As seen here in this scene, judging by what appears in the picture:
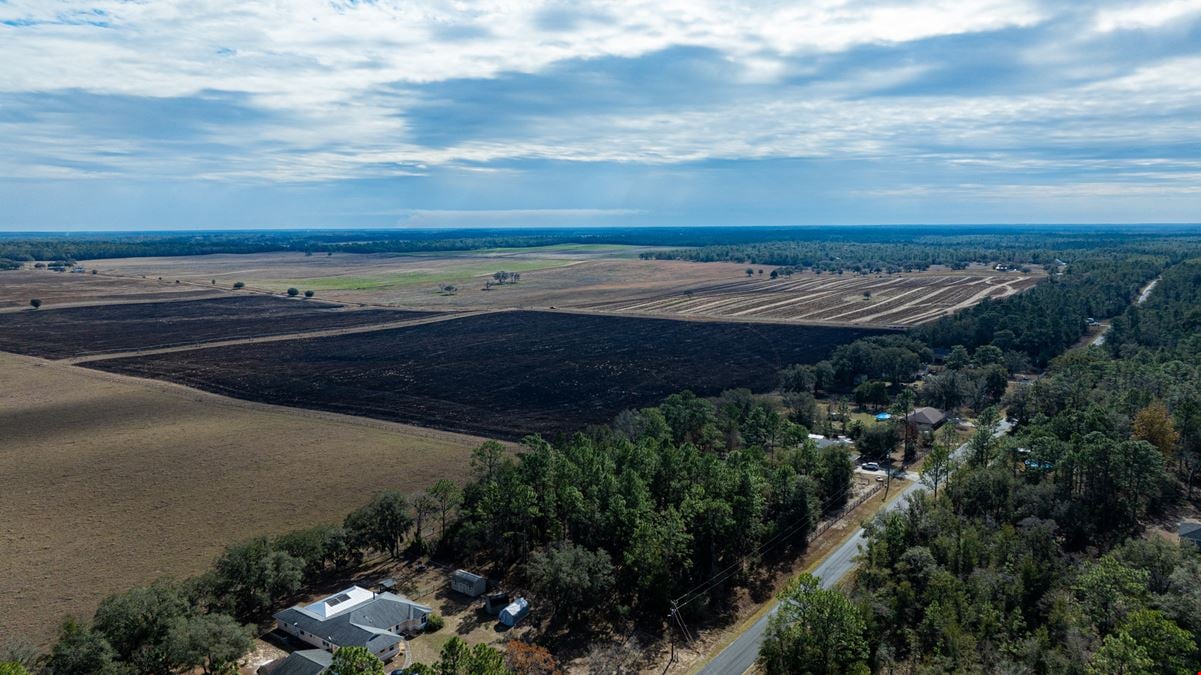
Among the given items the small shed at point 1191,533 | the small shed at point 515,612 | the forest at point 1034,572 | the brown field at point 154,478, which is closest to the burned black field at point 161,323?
the brown field at point 154,478

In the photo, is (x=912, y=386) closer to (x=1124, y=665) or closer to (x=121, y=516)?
(x=1124, y=665)

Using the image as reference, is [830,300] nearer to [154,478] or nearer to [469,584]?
[469,584]

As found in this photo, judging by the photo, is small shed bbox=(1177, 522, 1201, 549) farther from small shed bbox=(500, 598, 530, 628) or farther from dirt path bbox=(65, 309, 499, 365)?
dirt path bbox=(65, 309, 499, 365)

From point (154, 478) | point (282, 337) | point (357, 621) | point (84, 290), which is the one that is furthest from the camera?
point (84, 290)

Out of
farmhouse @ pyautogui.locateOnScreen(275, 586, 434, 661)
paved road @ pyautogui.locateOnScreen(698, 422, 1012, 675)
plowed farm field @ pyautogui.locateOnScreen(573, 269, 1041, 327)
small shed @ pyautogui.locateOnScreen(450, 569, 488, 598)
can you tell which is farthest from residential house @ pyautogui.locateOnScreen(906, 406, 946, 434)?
plowed farm field @ pyautogui.locateOnScreen(573, 269, 1041, 327)

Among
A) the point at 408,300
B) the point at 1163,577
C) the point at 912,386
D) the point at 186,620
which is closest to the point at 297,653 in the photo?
the point at 186,620

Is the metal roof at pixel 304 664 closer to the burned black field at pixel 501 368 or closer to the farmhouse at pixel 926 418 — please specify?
the burned black field at pixel 501 368

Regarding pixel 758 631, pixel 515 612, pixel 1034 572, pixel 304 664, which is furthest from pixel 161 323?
pixel 1034 572
